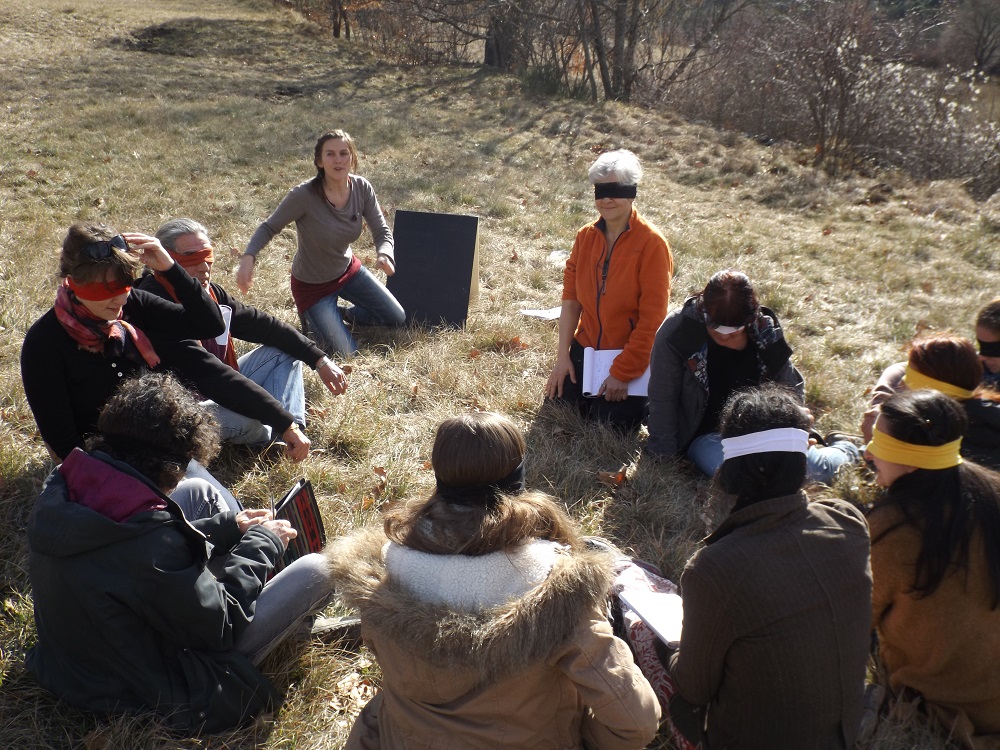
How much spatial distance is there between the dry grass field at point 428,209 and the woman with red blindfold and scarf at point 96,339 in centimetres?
61

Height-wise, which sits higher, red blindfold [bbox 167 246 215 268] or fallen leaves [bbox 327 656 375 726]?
red blindfold [bbox 167 246 215 268]

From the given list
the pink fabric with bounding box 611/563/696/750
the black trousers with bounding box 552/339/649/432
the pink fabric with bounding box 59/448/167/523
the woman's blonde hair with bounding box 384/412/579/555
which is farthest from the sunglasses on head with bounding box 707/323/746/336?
the pink fabric with bounding box 59/448/167/523

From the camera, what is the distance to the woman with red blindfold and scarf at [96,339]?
9.39 feet

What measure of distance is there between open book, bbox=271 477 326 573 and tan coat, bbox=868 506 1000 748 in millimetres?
2045

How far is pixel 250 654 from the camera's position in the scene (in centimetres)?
249

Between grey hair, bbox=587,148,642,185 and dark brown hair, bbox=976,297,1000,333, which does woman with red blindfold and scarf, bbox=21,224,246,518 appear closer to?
grey hair, bbox=587,148,642,185

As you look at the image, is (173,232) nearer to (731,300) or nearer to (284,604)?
(284,604)

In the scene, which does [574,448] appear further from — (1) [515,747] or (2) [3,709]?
(2) [3,709]

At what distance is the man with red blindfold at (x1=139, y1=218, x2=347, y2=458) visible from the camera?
11.4 ft

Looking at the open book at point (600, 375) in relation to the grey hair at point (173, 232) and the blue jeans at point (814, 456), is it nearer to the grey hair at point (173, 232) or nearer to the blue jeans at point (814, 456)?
the blue jeans at point (814, 456)

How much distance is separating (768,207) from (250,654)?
28.7 ft

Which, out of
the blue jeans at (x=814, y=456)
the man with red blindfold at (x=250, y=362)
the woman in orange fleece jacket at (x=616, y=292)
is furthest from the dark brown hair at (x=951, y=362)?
the man with red blindfold at (x=250, y=362)

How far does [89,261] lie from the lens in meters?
2.83

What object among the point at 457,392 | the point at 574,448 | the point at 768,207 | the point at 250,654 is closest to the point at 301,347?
the point at 457,392
